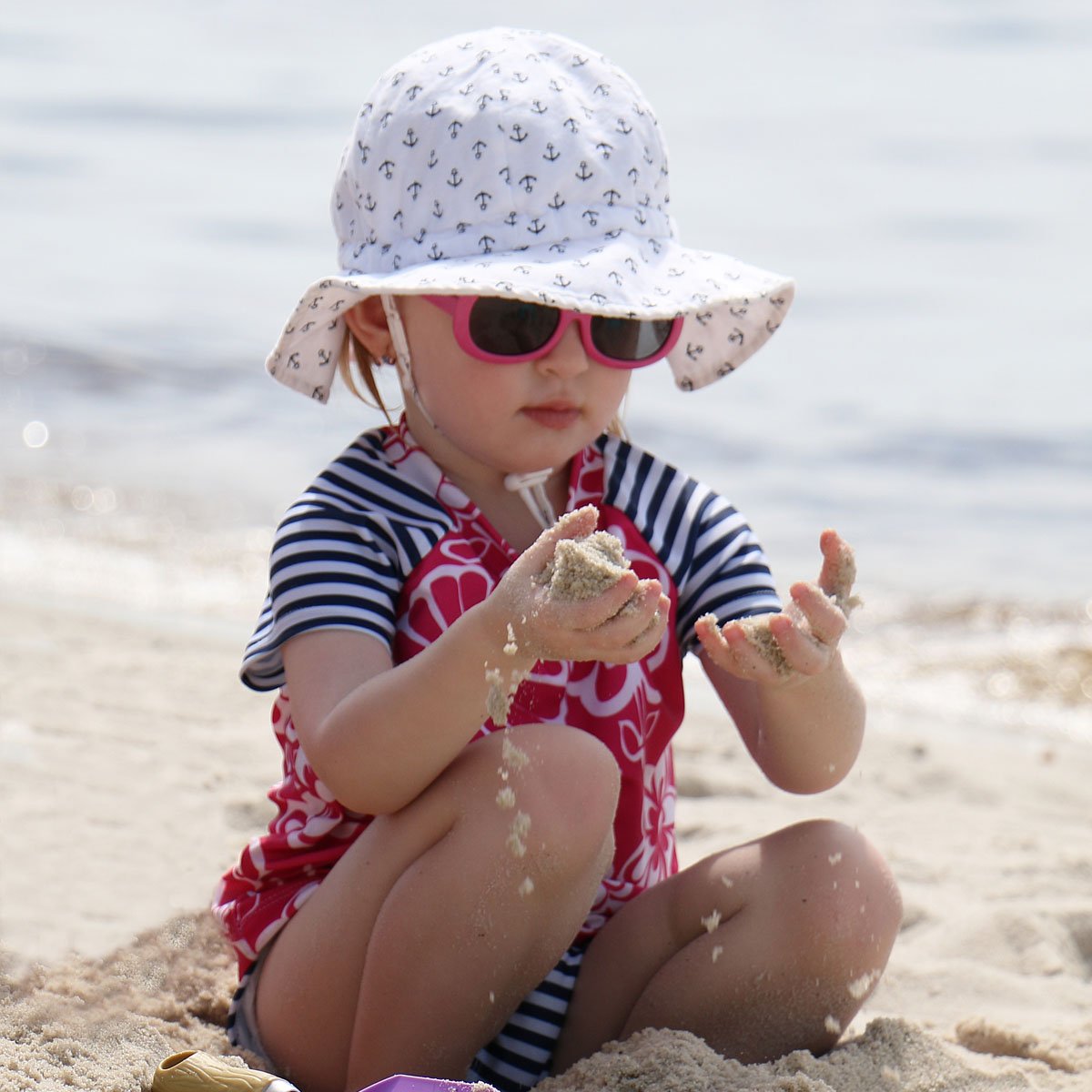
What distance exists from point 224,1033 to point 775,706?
2.89 ft

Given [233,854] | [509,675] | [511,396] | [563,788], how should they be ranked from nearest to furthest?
[509,675], [563,788], [511,396], [233,854]

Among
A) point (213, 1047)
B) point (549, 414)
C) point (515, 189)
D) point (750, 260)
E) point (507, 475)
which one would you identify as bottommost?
point (750, 260)

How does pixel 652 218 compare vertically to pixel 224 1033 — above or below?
above

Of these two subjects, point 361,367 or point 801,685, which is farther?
point 361,367

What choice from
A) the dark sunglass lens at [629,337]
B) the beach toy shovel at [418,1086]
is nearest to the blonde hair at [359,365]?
the dark sunglass lens at [629,337]

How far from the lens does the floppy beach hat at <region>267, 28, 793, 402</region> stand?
6.79ft

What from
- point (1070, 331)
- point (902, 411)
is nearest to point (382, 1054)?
point (902, 411)

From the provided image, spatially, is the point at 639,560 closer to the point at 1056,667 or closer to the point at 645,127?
the point at 645,127

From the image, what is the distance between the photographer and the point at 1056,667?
15.8ft

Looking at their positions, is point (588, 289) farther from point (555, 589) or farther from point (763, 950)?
point (763, 950)

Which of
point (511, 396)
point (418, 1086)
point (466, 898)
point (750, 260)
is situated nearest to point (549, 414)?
point (511, 396)

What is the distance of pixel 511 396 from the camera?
6.95 feet

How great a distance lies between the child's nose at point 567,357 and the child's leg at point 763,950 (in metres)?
0.67

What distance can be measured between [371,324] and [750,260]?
9354 millimetres
